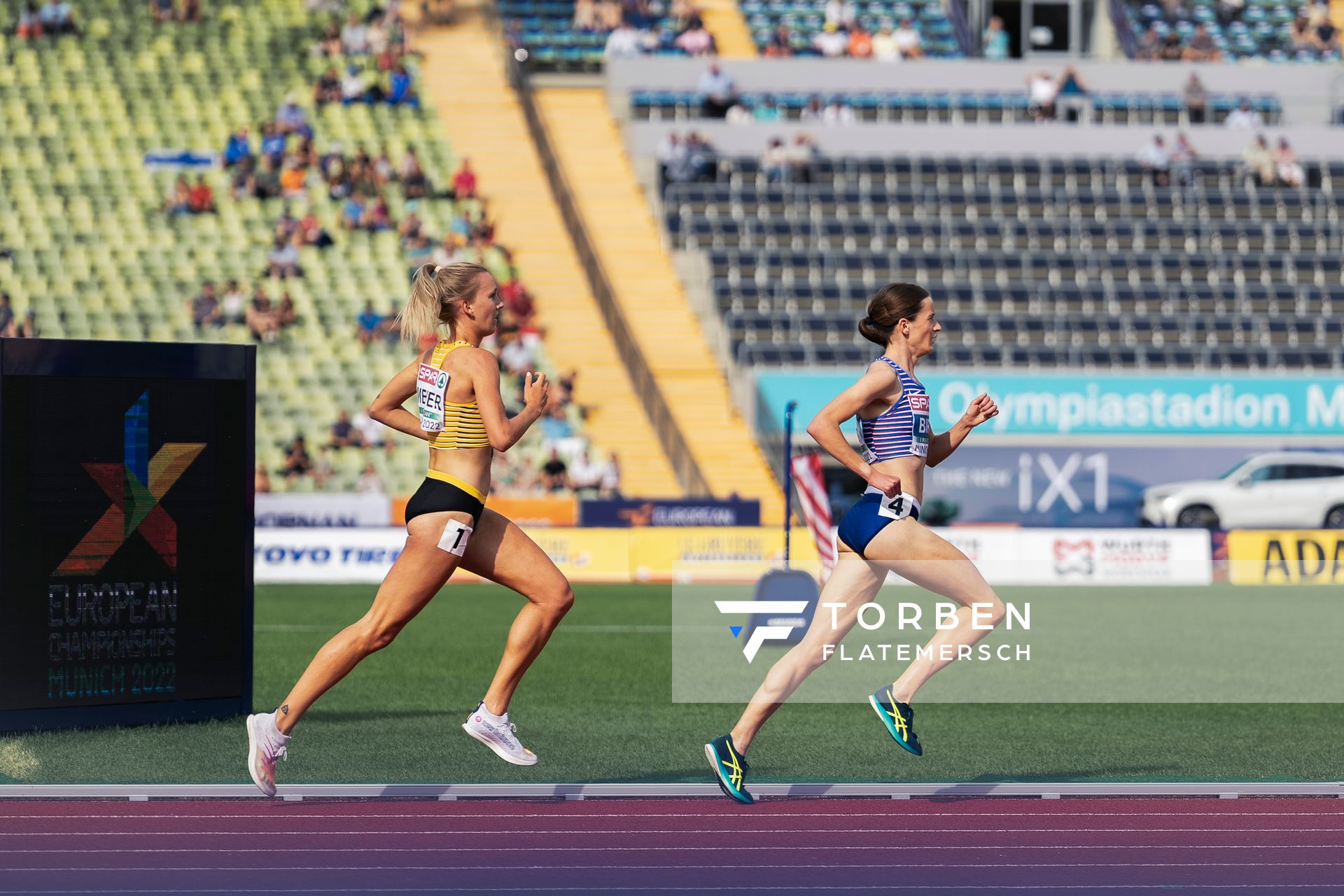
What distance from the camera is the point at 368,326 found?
34.1m

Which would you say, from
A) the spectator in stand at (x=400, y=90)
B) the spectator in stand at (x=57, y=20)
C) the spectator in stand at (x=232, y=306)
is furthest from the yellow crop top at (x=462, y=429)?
the spectator in stand at (x=57, y=20)

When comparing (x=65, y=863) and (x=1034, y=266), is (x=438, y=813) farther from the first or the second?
(x=1034, y=266)

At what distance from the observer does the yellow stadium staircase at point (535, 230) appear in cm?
3353

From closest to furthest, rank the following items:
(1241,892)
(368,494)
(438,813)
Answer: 1. (1241,892)
2. (438,813)
3. (368,494)

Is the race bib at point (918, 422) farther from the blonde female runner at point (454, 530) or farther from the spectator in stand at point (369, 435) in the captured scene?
the spectator in stand at point (369, 435)

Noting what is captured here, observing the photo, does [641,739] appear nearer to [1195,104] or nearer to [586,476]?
[586,476]

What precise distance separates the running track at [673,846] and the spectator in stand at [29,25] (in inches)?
1387

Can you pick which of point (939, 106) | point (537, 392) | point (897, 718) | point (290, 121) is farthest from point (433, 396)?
point (939, 106)

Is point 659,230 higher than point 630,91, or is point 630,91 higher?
point 630,91

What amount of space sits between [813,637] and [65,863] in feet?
9.72

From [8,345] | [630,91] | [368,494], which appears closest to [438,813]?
[8,345]

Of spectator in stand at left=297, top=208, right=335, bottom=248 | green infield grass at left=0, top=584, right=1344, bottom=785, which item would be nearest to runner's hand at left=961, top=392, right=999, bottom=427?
green infield grass at left=0, top=584, right=1344, bottom=785

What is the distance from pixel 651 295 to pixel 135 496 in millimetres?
26578

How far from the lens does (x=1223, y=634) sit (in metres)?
20.0
